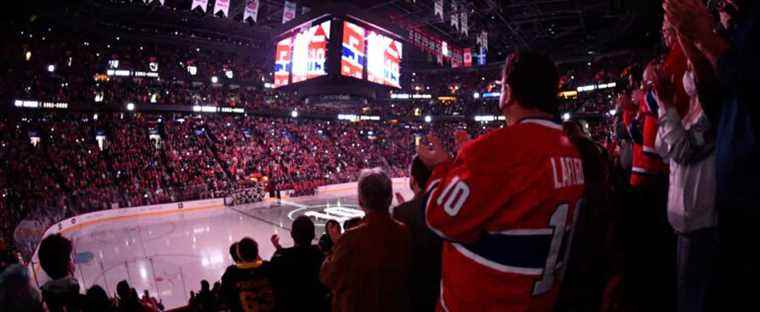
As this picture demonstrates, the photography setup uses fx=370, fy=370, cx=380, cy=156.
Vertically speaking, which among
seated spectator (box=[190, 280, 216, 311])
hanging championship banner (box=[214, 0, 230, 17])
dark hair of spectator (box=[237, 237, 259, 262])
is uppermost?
hanging championship banner (box=[214, 0, 230, 17])

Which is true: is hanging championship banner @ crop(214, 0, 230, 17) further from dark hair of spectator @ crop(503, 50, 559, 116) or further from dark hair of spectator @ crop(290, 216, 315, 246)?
dark hair of spectator @ crop(503, 50, 559, 116)

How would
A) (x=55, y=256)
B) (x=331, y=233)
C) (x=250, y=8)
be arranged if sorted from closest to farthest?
(x=55, y=256)
(x=331, y=233)
(x=250, y=8)

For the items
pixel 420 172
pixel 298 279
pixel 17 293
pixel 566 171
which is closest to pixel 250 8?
pixel 298 279

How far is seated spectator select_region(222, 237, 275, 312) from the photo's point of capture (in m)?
3.25

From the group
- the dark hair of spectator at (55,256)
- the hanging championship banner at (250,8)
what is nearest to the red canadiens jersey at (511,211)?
the dark hair of spectator at (55,256)

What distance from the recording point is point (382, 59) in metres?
13.5

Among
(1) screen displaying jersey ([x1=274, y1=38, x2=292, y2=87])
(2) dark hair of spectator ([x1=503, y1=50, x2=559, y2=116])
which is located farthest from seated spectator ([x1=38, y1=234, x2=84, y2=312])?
(1) screen displaying jersey ([x1=274, y1=38, x2=292, y2=87])

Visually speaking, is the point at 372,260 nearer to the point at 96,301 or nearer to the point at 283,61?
the point at 96,301

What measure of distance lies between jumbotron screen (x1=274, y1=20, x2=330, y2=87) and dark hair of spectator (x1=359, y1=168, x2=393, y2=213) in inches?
400

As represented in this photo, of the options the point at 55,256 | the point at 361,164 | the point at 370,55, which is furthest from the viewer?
the point at 361,164

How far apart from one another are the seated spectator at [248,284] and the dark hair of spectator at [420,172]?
174cm

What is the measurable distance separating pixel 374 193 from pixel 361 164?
33825 mm

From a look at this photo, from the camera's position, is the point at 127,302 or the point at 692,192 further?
the point at 127,302

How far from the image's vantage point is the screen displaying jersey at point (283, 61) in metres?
13.4
